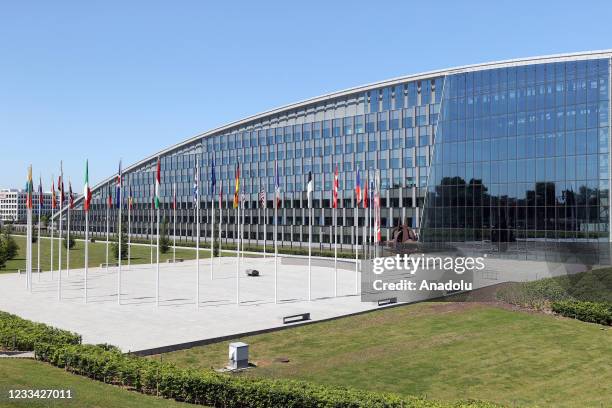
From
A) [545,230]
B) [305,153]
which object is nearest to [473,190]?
[545,230]

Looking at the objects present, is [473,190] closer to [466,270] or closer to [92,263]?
[466,270]

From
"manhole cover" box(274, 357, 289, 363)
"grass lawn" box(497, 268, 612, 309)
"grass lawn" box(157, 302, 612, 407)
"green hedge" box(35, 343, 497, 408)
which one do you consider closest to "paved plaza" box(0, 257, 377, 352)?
"grass lawn" box(157, 302, 612, 407)

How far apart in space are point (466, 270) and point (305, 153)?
58353 mm

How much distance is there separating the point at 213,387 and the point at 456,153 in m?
62.3

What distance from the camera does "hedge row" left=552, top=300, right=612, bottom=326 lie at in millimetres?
32656

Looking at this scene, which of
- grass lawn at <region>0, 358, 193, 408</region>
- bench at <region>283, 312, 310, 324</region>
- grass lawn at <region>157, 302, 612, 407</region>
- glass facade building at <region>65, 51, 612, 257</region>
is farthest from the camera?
glass facade building at <region>65, 51, 612, 257</region>

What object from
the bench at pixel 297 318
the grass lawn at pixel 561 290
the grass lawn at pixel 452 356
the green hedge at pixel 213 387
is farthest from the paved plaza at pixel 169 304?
the grass lawn at pixel 561 290

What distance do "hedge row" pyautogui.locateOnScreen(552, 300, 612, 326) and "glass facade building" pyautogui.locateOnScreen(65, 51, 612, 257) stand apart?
2061cm

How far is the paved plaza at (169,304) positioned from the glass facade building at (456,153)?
34.1 feet

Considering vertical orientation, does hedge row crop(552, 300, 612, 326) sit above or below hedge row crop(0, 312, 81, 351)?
below

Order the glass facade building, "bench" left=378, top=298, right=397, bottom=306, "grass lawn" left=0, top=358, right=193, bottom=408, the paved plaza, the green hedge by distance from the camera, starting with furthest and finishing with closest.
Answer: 1. the glass facade building
2. "bench" left=378, top=298, right=397, bottom=306
3. the paved plaza
4. the green hedge
5. "grass lawn" left=0, top=358, right=193, bottom=408

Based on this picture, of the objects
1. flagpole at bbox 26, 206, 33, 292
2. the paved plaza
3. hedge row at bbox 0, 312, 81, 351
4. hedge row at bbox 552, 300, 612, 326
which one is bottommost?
the paved plaza

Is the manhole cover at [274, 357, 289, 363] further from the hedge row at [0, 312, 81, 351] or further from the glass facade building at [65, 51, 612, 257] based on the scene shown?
the glass facade building at [65, 51, 612, 257]

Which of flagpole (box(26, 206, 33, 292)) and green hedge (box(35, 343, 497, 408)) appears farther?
flagpole (box(26, 206, 33, 292))
